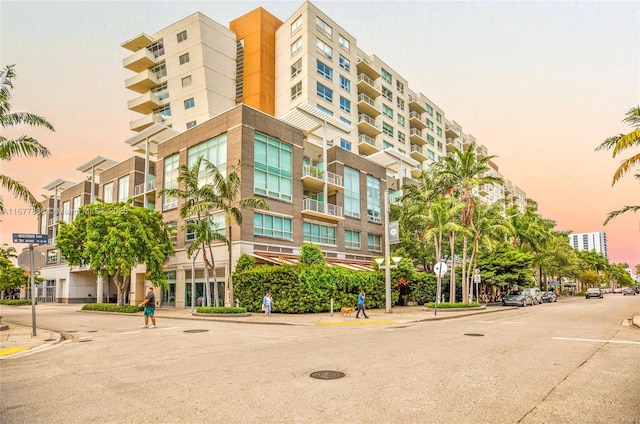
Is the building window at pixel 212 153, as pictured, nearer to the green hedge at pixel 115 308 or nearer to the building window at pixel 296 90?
the green hedge at pixel 115 308

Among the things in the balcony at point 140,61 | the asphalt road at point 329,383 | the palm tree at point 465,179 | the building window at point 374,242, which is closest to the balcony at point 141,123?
the balcony at point 140,61

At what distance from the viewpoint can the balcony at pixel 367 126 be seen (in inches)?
2082

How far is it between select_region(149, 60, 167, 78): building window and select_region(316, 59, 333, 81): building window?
747 inches

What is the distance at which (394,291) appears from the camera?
34312mm

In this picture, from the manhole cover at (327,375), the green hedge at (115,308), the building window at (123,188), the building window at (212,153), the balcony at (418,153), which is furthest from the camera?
the balcony at (418,153)

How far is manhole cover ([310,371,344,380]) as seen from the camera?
299 inches

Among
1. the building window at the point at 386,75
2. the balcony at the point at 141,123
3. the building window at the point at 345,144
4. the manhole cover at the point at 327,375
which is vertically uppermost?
the building window at the point at 386,75

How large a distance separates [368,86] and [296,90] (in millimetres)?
11122

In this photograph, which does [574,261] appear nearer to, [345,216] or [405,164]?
[405,164]

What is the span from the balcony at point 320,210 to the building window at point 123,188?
20.0 meters

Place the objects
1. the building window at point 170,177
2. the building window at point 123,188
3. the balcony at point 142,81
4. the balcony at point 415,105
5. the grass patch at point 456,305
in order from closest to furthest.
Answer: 1. the grass patch at point 456,305
2. the building window at point 170,177
3. the building window at point 123,188
4. the balcony at point 142,81
5. the balcony at point 415,105

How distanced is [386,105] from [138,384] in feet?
186

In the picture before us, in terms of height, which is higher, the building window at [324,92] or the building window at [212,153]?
the building window at [324,92]

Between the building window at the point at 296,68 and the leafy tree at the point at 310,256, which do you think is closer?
the leafy tree at the point at 310,256
